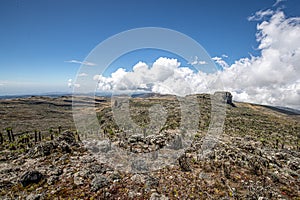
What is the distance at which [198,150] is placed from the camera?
74.9ft

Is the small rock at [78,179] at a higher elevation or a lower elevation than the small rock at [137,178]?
lower

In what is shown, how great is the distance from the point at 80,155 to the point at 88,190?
7.41m

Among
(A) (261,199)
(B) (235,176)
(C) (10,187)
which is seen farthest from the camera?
(B) (235,176)

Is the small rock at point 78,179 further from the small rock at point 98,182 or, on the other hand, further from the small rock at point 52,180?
the small rock at point 52,180

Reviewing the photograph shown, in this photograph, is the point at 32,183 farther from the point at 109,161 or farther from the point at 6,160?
the point at 6,160

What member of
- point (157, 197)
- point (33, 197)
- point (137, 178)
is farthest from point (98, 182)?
point (157, 197)

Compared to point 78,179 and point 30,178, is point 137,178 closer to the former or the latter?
point 78,179

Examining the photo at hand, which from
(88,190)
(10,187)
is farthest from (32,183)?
(88,190)

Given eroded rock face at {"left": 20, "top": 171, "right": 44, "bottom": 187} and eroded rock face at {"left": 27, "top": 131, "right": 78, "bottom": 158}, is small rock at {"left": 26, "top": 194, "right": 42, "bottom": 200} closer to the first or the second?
eroded rock face at {"left": 20, "top": 171, "right": 44, "bottom": 187}

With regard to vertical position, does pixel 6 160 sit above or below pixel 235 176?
below

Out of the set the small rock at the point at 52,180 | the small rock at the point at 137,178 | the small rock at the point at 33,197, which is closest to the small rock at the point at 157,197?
the small rock at the point at 137,178

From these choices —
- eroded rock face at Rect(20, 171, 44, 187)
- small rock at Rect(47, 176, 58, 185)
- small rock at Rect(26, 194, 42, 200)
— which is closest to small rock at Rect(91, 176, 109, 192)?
small rock at Rect(47, 176, 58, 185)

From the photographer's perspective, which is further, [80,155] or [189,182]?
[80,155]

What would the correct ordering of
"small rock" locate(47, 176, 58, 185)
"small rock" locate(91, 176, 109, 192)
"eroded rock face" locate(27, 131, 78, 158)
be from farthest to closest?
"eroded rock face" locate(27, 131, 78, 158) < "small rock" locate(47, 176, 58, 185) < "small rock" locate(91, 176, 109, 192)
